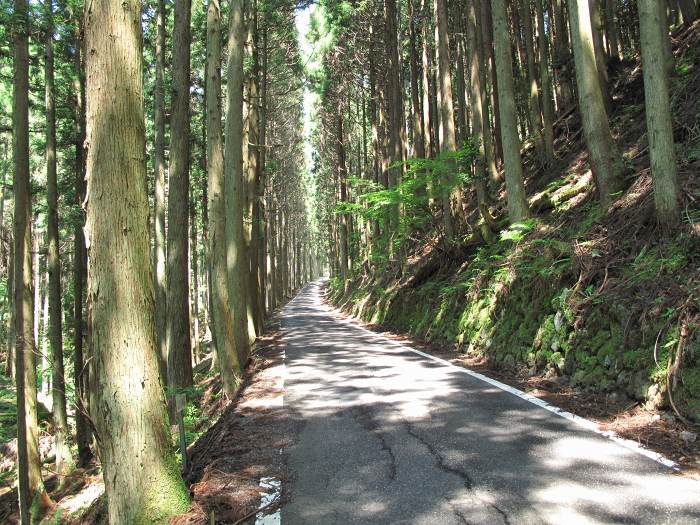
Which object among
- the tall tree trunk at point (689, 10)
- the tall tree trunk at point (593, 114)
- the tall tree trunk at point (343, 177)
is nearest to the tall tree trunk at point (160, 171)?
the tall tree trunk at point (593, 114)

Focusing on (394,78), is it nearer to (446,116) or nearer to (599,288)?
(446,116)

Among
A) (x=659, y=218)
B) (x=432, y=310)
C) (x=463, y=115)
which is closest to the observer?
(x=659, y=218)

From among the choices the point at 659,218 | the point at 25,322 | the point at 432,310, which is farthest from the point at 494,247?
the point at 25,322

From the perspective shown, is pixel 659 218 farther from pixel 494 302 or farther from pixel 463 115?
pixel 463 115

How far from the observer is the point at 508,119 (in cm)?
1115

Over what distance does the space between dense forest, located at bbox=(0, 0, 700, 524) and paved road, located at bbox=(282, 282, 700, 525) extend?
1.09 metres

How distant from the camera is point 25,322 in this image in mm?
9664

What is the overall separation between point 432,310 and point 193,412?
7.31 metres

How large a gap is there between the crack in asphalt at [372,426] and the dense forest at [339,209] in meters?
1.76

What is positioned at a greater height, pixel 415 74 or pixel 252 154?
pixel 415 74

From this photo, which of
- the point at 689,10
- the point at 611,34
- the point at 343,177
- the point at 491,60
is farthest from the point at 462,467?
the point at 343,177

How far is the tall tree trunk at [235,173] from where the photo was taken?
1053cm

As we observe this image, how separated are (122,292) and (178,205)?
22.8 ft

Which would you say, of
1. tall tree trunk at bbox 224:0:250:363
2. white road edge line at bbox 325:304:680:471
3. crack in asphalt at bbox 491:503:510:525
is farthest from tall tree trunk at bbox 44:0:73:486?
crack in asphalt at bbox 491:503:510:525
